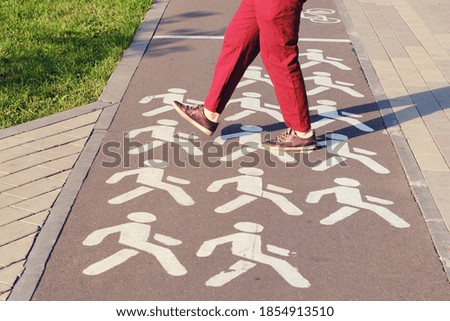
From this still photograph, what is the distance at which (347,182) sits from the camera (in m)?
6.14

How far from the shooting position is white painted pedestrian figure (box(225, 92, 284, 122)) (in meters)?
7.50

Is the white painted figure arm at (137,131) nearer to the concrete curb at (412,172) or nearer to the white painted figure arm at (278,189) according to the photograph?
the white painted figure arm at (278,189)

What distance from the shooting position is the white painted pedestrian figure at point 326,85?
8.23 m

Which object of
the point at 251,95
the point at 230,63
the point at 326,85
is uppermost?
the point at 230,63

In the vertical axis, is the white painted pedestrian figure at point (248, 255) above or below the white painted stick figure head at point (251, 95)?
above

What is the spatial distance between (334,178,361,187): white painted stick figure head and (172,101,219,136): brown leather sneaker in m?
1.18

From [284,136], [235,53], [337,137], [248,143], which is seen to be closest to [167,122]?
[248,143]

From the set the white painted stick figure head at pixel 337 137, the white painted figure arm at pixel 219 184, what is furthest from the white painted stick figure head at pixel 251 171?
the white painted stick figure head at pixel 337 137

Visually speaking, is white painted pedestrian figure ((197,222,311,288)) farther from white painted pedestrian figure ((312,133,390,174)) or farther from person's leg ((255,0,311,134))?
person's leg ((255,0,311,134))

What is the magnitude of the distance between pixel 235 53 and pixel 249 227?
1.79 m

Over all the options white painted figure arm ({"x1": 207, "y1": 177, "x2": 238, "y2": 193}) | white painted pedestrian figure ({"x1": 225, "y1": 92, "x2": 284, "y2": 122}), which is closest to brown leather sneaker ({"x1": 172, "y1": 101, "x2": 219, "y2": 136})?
white painted pedestrian figure ({"x1": 225, "y1": 92, "x2": 284, "y2": 122})

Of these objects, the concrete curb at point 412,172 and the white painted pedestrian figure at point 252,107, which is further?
the white painted pedestrian figure at point 252,107

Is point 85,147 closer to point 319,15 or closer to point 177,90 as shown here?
point 177,90

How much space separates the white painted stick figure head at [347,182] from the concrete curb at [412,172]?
37 cm
